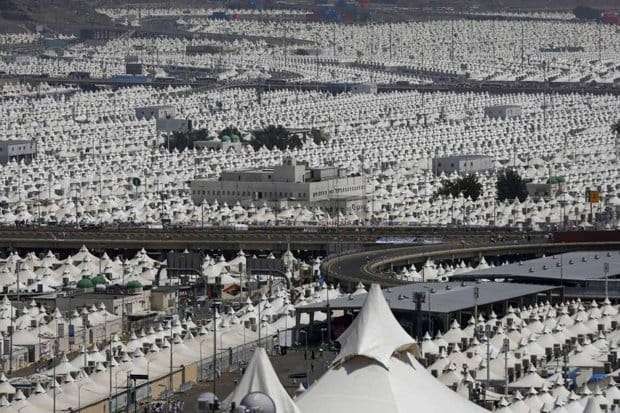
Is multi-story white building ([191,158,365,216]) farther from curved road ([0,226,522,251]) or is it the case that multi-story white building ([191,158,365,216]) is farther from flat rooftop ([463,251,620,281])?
flat rooftop ([463,251,620,281])

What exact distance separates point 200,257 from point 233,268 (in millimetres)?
2329

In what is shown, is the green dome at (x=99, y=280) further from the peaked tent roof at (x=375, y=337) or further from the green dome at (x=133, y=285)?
the peaked tent roof at (x=375, y=337)

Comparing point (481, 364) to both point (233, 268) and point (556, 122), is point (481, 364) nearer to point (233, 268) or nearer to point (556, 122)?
point (233, 268)

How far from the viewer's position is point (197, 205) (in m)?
107

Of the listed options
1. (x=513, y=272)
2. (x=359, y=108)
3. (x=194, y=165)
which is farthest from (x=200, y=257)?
(x=359, y=108)

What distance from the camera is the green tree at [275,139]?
132200 mm

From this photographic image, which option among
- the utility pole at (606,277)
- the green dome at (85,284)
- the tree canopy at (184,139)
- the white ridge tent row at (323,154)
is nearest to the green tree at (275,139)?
the white ridge tent row at (323,154)

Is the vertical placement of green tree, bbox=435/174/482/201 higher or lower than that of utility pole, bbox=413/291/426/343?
lower

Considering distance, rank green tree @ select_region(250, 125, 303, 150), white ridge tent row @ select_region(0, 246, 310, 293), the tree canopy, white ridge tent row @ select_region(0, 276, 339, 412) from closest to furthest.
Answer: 1. white ridge tent row @ select_region(0, 276, 339, 412)
2. white ridge tent row @ select_region(0, 246, 310, 293)
3. green tree @ select_region(250, 125, 303, 150)
4. the tree canopy

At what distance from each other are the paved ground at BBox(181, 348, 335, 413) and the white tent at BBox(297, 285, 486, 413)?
8254 mm

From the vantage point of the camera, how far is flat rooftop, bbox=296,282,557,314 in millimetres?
69625

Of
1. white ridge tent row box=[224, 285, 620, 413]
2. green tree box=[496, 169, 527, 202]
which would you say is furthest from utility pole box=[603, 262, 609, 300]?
green tree box=[496, 169, 527, 202]

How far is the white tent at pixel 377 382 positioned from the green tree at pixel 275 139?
81856 mm

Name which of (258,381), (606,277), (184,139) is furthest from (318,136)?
(258,381)
